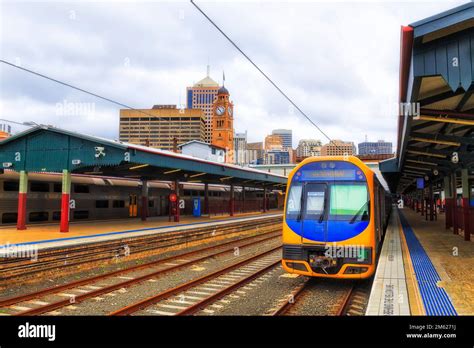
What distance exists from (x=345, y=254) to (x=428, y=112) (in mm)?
4797

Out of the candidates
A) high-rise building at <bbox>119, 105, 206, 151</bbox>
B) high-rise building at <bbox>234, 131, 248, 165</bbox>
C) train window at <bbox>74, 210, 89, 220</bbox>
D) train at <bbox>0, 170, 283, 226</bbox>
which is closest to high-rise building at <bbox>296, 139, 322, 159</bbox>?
high-rise building at <bbox>234, 131, 248, 165</bbox>

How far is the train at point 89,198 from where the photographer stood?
21.3 metres

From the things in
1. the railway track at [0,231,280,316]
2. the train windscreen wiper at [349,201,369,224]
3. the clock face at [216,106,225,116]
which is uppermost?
the clock face at [216,106,225,116]

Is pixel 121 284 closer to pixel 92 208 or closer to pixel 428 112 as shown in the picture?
pixel 428 112

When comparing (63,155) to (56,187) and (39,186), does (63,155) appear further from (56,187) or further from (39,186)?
(56,187)

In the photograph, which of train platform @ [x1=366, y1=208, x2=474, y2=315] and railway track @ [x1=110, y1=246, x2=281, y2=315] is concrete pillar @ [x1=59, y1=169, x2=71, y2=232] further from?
train platform @ [x1=366, y1=208, x2=474, y2=315]

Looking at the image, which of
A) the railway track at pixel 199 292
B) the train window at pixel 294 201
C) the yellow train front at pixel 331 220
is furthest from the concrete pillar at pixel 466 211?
the train window at pixel 294 201

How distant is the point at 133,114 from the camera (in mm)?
160250

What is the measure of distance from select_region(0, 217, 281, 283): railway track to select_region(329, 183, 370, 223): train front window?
29.6 ft

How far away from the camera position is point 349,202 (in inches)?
354

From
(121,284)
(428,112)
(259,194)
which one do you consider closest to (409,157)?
(428,112)

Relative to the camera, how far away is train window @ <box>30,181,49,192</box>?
21753 millimetres

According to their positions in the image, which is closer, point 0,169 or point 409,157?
point 409,157

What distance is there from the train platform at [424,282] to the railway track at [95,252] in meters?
9.61
